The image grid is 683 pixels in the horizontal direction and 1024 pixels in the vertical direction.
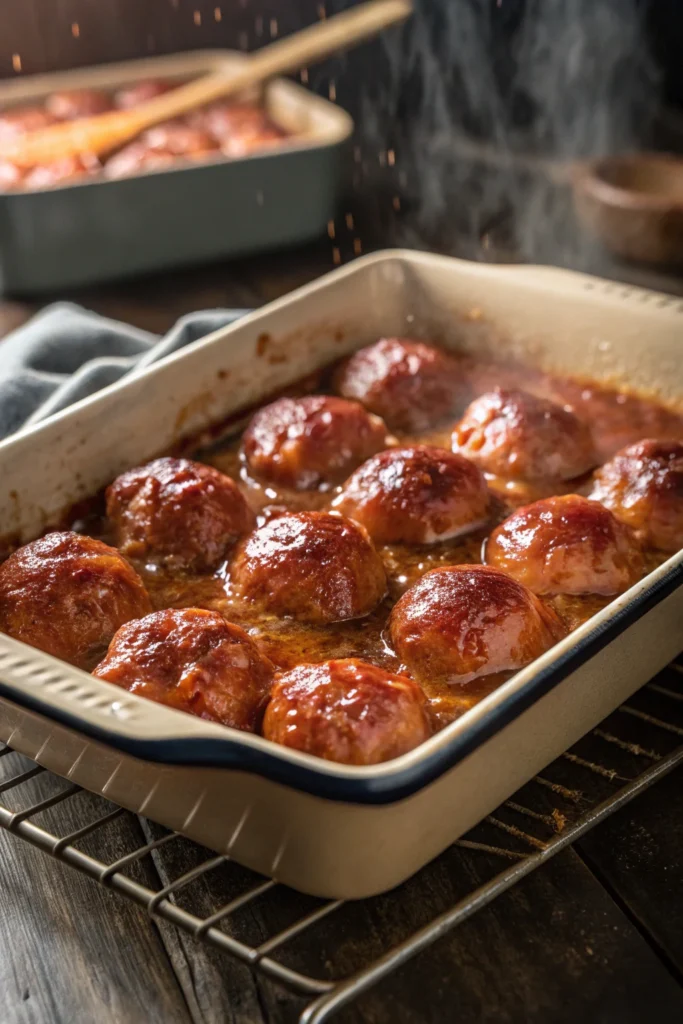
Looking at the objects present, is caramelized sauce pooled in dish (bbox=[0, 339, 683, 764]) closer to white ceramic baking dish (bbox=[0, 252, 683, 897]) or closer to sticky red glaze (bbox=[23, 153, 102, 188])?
white ceramic baking dish (bbox=[0, 252, 683, 897])

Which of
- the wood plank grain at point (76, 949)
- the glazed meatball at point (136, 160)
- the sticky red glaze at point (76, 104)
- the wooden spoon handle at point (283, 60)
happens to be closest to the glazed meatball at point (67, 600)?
the wood plank grain at point (76, 949)

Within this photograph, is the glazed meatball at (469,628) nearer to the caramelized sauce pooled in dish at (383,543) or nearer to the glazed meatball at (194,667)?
the caramelized sauce pooled in dish at (383,543)

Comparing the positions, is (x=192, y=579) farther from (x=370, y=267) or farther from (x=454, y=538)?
(x=370, y=267)

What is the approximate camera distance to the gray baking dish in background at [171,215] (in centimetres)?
326

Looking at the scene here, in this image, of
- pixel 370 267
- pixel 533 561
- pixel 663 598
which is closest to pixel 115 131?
pixel 370 267

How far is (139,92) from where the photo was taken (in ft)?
13.4

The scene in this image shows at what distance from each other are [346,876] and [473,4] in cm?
364

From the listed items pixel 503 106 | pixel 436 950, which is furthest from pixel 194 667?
pixel 503 106

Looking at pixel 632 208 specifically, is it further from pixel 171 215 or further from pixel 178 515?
pixel 178 515

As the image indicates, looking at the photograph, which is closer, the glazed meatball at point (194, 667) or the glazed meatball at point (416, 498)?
the glazed meatball at point (194, 667)

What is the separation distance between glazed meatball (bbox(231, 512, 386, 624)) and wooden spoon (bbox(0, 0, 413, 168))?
209 centimetres

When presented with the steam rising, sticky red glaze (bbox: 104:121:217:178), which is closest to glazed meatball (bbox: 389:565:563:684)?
sticky red glaze (bbox: 104:121:217:178)

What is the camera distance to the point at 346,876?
1.36m

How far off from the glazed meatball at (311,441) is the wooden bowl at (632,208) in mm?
1216
